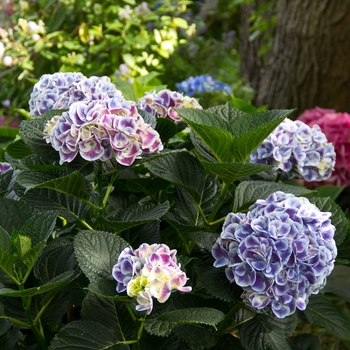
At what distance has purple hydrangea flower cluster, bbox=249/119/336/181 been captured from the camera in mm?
1589

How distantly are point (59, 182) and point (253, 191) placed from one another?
0.45m

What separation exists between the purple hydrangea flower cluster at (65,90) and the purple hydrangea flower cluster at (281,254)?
51 centimetres

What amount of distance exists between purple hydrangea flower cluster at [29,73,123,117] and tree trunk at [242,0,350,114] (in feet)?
6.42

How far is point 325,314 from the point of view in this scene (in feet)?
4.50

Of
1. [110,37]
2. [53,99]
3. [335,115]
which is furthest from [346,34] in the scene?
[53,99]

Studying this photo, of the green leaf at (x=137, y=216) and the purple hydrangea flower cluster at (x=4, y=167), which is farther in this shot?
the purple hydrangea flower cluster at (x=4, y=167)

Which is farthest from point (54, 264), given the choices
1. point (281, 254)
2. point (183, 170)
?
point (281, 254)

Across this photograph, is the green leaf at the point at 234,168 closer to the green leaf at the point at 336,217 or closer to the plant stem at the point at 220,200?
the plant stem at the point at 220,200

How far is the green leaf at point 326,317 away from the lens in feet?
4.40

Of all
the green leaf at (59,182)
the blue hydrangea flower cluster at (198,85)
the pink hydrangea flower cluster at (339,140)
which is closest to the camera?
the green leaf at (59,182)

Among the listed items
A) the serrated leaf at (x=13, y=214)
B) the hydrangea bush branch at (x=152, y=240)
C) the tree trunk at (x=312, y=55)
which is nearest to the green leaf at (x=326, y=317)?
the hydrangea bush branch at (x=152, y=240)

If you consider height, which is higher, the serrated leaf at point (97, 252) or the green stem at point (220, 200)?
the serrated leaf at point (97, 252)

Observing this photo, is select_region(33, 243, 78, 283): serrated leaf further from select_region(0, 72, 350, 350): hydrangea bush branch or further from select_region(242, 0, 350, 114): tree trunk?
select_region(242, 0, 350, 114): tree trunk

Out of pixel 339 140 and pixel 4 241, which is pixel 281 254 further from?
pixel 339 140
